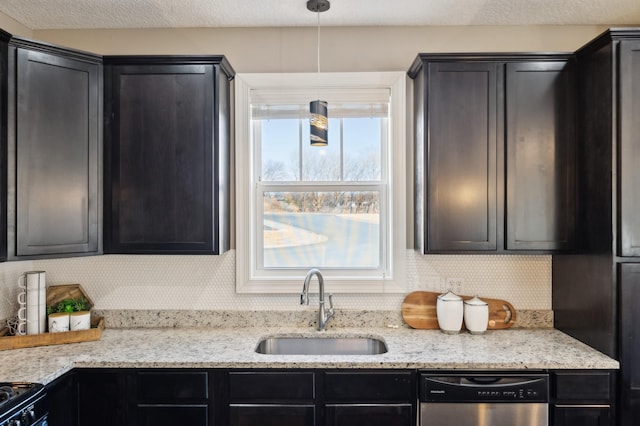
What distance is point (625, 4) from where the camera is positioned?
7.88ft

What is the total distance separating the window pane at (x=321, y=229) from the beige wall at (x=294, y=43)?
31.8 inches

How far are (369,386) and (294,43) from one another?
2.02m

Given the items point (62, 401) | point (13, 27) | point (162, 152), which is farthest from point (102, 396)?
point (13, 27)

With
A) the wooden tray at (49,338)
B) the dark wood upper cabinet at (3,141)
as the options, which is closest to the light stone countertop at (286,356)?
the wooden tray at (49,338)

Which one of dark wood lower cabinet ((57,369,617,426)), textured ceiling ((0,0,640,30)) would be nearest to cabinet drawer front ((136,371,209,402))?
dark wood lower cabinet ((57,369,617,426))

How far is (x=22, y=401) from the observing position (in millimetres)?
1688

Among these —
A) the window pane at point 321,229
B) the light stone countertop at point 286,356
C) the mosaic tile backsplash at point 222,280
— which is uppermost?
the window pane at point 321,229

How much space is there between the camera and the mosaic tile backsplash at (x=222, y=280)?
8.77 ft

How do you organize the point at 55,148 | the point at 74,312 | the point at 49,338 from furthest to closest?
the point at 74,312, the point at 49,338, the point at 55,148

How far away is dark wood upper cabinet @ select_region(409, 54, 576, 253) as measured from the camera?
7.73ft

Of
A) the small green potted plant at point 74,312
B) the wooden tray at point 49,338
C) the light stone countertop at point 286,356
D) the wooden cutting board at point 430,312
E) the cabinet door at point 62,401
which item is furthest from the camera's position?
the wooden cutting board at point 430,312

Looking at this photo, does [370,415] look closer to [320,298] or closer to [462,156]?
[320,298]

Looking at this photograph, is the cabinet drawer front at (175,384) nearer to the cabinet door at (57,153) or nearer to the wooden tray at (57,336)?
the wooden tray at (57,336)

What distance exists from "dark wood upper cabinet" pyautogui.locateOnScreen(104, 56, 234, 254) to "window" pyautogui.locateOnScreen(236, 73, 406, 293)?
14.9 inches
